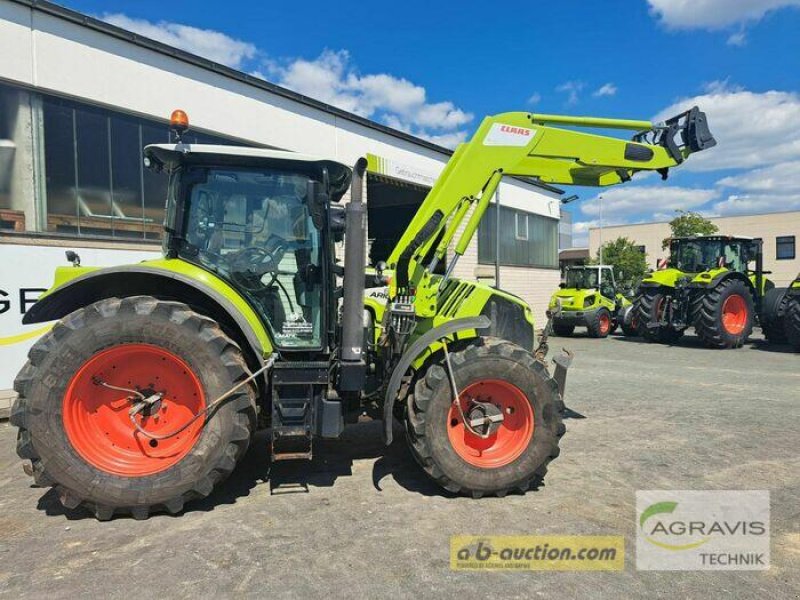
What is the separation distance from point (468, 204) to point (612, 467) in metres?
2.49

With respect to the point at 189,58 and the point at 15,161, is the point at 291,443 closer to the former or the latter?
the point at 15,161

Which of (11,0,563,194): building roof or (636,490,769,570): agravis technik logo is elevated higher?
(11,0,563,194): building roof

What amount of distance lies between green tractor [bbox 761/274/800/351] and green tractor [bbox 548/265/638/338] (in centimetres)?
311

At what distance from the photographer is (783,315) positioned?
1195cm

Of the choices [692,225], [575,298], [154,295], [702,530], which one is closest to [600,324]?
[575,298]

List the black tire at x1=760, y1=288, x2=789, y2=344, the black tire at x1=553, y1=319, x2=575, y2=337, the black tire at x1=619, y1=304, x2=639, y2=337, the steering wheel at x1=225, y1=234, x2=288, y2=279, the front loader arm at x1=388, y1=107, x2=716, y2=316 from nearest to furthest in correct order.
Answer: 1. the steering wheel at x1=225, y1=234, x2=288, y2=279
2. the front loader arm at x1=388, y1=107, x2=716, y2=316
3. the black tire at x1=760, y1=288, x2=789, y2=344
4. the black tire at x1=619, y1=304, x2=639, y2=337
5. the black tire at x1=553, y1=319, x2=575, y2=337

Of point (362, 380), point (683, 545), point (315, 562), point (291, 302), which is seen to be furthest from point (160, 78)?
point (683, 545)

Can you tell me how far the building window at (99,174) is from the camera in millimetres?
6496

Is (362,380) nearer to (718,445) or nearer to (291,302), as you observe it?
(291,302)

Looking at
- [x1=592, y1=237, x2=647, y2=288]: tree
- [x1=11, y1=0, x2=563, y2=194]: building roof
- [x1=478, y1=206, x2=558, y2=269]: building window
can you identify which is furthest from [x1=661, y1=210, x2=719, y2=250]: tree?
[x1=11, y1=0, x2=563, y2=194]: building roof

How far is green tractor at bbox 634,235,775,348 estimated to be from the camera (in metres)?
12.2

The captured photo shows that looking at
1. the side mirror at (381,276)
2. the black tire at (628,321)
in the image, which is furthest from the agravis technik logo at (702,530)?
the black tire at (628,321)

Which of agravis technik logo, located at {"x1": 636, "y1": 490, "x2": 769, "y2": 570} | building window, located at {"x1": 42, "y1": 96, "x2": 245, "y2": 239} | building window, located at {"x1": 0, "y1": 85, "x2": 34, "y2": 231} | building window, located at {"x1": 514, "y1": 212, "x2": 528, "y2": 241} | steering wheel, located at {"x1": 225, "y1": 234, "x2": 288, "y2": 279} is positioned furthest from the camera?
building window, located at {"x1": 514, "y1": 212, "x2": 528, "y2": 241}

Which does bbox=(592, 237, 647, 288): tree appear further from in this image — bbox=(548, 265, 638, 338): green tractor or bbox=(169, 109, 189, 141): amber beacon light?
bbox=(169, 109, 189, 141): amber beacon light
